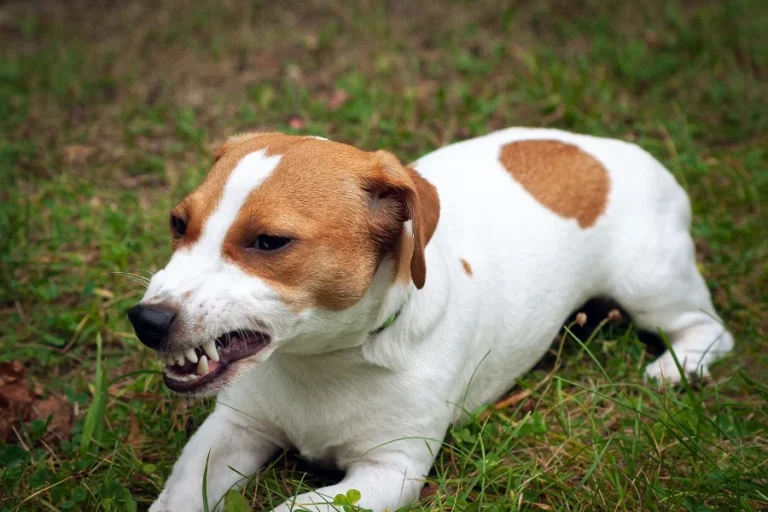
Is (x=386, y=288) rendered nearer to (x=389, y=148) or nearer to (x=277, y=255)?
(x=277, y=255)

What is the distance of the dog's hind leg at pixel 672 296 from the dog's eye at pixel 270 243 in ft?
5.88

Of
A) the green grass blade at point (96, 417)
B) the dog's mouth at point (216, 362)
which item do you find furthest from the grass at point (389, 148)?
the dog's mouth at point (216, 362)

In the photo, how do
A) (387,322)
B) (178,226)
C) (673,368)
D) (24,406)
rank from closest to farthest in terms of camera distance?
(178,226) < (387,322) < (24,406) < (673,368)

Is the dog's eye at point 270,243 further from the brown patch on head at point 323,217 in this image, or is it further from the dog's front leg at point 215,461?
the dog's front leg at point 215,461

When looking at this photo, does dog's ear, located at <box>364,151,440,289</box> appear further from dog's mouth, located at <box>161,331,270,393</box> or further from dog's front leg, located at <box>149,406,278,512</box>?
dog's front leg, located at <box>149,406,278,512</box>

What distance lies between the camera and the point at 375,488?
2.88 metres

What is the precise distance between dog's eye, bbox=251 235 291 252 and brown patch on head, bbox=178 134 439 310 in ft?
0.05

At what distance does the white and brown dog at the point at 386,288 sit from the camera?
2.56 meters

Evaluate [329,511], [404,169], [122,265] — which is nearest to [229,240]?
[404,169]

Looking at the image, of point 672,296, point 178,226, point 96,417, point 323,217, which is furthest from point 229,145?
point 672,296

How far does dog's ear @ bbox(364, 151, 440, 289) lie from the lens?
2686 mm

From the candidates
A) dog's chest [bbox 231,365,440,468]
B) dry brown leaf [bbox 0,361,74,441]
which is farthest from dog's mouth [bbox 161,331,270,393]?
dry brown leaf [bbox 0,361,74,441]

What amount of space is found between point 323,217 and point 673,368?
1967 millimetres

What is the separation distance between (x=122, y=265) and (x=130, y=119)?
5.28 feet
